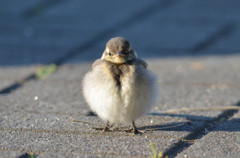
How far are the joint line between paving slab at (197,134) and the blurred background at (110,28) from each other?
2400 mm

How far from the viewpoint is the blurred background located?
7086 mm

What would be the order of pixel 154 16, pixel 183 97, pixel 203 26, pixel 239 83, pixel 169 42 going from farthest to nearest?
pixel 154 16
pixel 203 26
pixel 169 42
pixel 239 83
pixel 183 97

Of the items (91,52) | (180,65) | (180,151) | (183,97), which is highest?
(91,52)

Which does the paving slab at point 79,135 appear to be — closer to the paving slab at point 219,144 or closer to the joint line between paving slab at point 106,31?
the paving slab at point 219,144

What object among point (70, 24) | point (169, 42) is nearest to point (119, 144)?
point (169, 42)

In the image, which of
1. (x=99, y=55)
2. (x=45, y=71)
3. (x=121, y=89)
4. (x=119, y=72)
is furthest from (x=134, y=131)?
(x=99, y=55)

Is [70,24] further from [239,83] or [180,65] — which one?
[239,83]

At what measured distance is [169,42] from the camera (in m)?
7.60

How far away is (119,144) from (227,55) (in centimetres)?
366

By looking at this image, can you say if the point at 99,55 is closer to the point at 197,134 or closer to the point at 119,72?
the point at 119,72

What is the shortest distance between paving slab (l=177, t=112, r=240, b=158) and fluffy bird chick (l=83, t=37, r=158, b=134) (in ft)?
1.88

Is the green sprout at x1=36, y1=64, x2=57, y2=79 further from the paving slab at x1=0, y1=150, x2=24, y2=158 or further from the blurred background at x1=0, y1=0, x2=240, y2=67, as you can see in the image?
the paving slab at x1=0, y1=150, x2=24, y2=158

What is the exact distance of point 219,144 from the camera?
3.79m

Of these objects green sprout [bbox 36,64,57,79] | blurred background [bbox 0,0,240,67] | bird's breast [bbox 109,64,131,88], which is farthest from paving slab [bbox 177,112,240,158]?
blurred background [bbox 0,0,240,67]
